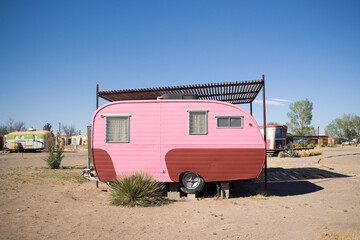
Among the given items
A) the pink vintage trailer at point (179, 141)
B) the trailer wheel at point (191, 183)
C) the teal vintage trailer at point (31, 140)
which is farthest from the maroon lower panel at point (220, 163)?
the teal vintage trailer at point (31, 140)

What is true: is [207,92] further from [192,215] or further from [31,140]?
[31,140]

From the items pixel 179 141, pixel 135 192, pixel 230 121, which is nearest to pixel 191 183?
pixel 179 141

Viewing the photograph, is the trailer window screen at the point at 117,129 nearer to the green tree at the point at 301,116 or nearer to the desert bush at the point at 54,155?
the desert bush at the point at 54,155

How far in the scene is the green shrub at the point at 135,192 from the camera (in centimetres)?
703

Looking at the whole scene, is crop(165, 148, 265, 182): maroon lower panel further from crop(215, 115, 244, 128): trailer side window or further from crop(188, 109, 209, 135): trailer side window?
crop(215, 115, 244, 128): trailer side window

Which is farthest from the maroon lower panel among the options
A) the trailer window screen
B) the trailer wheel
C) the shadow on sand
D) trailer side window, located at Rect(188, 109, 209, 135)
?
the trailer window screen

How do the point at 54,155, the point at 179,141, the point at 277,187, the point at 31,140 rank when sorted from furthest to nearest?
the point at 31,140, the point at 54,155, the point at 277,187, the point at 179,141

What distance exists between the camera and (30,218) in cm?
573

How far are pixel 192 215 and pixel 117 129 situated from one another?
3806mm

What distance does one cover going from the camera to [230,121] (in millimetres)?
7984

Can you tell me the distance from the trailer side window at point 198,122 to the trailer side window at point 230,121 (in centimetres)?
43

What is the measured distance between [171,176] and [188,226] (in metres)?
2.64

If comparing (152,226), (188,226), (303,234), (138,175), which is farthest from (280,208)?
(138,175)

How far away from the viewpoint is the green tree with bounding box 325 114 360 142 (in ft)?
209
